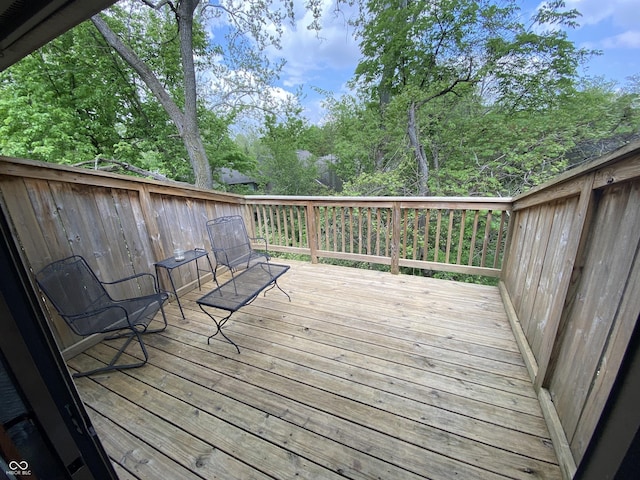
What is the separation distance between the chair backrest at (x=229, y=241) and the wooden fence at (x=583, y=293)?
9.05ft

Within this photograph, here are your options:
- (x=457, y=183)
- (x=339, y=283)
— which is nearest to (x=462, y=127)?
(x=457, y=183)

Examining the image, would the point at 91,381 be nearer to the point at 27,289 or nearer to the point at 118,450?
the point at 118,450

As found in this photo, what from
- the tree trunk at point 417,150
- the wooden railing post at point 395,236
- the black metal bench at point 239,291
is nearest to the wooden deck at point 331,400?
the black metal bench at point 239,291

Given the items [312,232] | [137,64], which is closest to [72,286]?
[312,232]

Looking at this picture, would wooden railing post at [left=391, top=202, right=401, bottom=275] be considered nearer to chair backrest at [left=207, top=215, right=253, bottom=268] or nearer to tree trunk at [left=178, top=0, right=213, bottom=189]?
chair backrest at [left=207, top=215, right=253, bottom=268]

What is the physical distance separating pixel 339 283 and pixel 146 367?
6.78ft

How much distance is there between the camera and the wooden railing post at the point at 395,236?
10.3ft

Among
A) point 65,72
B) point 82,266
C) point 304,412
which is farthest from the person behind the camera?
point 65,72

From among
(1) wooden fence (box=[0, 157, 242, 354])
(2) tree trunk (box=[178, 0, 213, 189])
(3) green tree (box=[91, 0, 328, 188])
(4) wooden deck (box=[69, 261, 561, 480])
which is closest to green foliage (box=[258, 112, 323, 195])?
(3) green tree (box=[91, 0, 328, 188])

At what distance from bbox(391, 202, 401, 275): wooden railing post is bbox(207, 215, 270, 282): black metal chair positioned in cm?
170

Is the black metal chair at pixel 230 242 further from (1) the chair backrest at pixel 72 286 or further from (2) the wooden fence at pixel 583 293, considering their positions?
(2) the wooden fence at pixel 583 293

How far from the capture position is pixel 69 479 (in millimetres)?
635

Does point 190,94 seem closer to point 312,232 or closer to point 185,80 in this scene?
point 185,80

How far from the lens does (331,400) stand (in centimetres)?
155
